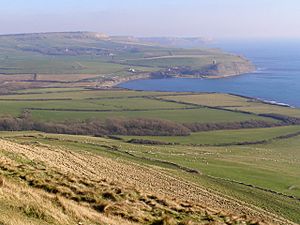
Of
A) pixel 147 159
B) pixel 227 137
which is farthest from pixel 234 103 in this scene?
pixel 147 159

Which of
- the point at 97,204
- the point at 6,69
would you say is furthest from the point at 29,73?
the point at 97,204

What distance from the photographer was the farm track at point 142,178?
88.1ft

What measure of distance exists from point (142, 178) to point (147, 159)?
1511cm

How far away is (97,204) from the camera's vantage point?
57.8ft

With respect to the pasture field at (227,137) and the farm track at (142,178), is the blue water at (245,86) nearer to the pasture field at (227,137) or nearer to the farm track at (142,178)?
the pasture field at (227,137)

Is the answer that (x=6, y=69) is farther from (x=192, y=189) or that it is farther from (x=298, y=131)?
(x=192, y=189)

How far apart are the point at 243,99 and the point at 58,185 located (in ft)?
324

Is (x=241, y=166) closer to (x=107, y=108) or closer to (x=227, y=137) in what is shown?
(x=227, y=137)

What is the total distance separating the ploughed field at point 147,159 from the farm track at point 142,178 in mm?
123

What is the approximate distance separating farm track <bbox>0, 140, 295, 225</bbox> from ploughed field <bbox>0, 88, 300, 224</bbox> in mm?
123

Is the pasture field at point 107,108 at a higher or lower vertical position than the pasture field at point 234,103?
lower

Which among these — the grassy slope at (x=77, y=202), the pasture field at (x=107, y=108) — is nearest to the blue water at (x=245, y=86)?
the pasture field at (x=107, y=108)

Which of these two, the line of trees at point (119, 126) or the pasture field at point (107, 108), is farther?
the pasture field at point (107, 108)

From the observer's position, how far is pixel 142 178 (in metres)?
31.5
